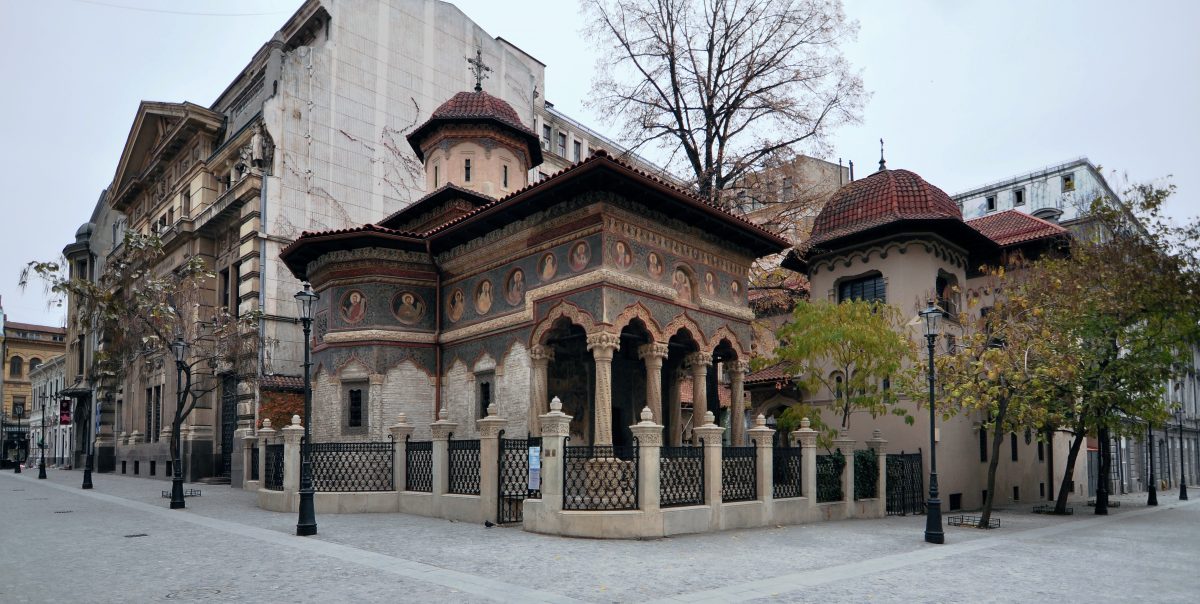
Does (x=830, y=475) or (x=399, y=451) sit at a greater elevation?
(x=399, y=451)

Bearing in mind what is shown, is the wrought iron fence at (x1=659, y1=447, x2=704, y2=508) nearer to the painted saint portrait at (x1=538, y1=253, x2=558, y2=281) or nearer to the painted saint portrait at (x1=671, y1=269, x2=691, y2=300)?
the painted saint portrait at (x1=671, y1=269, x2=691, y2=300)

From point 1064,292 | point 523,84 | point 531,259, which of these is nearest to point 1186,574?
point 1064,292

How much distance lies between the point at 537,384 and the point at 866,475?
8.30 metres

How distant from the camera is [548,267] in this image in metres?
18.2

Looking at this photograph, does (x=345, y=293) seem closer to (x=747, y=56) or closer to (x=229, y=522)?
(x=229, y=522)

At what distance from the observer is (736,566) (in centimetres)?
1085

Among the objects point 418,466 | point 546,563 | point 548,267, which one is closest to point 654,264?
point 548,267

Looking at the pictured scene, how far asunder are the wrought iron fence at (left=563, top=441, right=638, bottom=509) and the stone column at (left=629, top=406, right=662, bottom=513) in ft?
0.58

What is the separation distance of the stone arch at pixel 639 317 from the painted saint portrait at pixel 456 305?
5415mm

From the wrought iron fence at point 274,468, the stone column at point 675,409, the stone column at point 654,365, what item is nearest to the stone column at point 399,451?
→ the wrought iron fence at point 274,468

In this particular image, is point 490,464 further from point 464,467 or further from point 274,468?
point 274,468

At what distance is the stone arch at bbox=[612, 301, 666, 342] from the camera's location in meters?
16.9

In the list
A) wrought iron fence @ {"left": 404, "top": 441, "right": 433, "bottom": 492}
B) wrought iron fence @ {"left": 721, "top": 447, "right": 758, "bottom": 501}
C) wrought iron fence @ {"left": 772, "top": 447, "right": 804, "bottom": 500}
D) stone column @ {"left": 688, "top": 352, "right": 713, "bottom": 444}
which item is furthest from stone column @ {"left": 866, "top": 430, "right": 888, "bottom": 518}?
wrought iron fence @ {"left": 404, "top": 441, "right": 433, "bottom": 492}

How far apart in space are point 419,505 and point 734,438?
25.1ft
